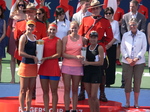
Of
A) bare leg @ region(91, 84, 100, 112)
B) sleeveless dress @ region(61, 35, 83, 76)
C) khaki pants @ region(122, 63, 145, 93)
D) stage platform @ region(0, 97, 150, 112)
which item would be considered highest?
sleeveless dress @ region(61, 35, 83, 76)

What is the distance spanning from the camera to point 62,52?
7914 mm

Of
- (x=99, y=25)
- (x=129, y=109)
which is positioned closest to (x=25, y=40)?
(x=99, y=25)

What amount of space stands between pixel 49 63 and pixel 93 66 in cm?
76

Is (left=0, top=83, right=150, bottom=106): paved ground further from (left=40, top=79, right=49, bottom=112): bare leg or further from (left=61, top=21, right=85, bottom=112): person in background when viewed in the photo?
(left=40, top=79, right=49, bottom=112): bare leg

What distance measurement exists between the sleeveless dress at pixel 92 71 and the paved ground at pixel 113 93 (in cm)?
180

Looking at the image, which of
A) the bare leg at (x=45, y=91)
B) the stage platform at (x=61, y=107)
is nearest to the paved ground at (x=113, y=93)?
the stage platform at (x=61, y=107)

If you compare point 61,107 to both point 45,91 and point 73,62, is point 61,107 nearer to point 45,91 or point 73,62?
point 45,91

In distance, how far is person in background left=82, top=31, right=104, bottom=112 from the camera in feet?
25.3

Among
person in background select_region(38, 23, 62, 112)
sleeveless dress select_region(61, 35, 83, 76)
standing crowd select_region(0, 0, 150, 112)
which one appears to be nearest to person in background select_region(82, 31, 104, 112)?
standing crowd select_region(0, 0, 150, 112)

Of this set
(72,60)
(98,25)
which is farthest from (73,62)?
(98,25)

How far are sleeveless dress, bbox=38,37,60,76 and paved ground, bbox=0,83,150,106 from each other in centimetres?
217

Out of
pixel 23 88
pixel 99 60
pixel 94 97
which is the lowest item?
pixel 94 97

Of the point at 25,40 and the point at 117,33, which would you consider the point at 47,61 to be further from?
the point at 117,33

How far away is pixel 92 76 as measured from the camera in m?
7.73
